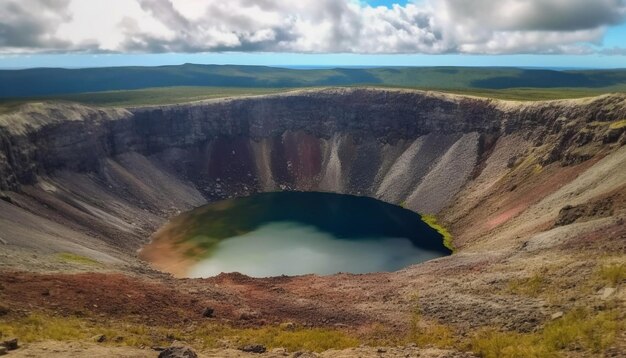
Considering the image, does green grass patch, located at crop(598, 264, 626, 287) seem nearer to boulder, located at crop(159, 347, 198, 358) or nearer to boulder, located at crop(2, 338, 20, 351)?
boulder, located at crop(159, 347, 198, 358)

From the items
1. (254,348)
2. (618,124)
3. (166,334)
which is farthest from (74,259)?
(618,124)

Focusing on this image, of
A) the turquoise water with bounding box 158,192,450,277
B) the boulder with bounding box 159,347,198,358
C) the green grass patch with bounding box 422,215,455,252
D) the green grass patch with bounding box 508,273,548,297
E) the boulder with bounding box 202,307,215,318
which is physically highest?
the boulder with bounding box 159,347,198,358

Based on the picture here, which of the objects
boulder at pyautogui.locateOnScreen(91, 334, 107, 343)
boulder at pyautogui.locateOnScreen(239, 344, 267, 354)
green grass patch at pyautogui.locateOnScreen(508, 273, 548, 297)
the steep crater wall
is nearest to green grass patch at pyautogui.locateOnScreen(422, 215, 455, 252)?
the steep crater wall

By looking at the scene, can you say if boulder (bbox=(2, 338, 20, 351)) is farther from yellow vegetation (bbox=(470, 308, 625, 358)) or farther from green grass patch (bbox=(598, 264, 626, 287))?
green grass patch (bbox=(598, 264, 626, 287))

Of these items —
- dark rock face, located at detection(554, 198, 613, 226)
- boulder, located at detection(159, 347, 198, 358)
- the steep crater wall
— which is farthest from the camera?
the steep crater wall

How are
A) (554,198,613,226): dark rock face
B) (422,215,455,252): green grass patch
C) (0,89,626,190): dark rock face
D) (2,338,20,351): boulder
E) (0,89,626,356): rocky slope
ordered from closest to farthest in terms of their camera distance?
(2,338,20,351): boulder, (0,89,626,356): rocky slope, (554,198,613,226): dark rock face, (422,215,455,252): green grass patch, (0,89,626,190): dark rock face

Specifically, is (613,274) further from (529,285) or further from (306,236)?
(306,236)

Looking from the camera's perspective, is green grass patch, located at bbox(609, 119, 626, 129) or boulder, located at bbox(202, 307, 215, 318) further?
green grass patch, located at bbox(609, 119, 626, 129)

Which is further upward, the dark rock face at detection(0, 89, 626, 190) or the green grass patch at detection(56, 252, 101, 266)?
the dark rock face at detection(0, 89, 626, 190)
